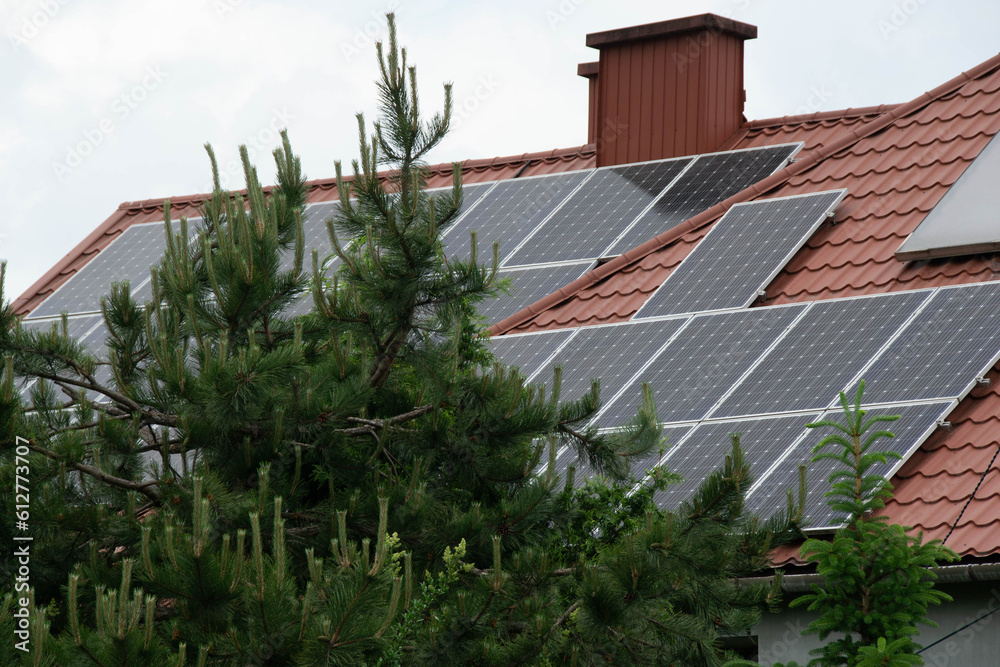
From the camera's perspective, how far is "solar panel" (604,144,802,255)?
14023 mm

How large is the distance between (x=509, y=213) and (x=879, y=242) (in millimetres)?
5059

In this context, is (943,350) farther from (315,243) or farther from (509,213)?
(315,243)

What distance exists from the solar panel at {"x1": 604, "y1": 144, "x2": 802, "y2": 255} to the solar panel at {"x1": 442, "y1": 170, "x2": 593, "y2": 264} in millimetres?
1365

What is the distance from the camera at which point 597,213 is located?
14.9m

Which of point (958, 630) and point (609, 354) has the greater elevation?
point (609, 354)

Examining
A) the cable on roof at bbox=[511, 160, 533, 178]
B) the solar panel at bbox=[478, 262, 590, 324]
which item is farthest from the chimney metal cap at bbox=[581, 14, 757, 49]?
the solar panel at bbox=[478, 262, 590, 324]

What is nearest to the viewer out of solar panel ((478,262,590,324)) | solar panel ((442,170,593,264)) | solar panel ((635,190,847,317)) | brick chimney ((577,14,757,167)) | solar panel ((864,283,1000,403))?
solar panel ((864,283,1000,403))

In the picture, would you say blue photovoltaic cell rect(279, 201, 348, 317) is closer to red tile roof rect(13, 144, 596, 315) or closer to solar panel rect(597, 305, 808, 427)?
red tile roof rect(13, 144, 596, 315)

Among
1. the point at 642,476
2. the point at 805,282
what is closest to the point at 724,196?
the point at 805,282

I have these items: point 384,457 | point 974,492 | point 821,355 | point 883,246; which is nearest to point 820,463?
point 974,492

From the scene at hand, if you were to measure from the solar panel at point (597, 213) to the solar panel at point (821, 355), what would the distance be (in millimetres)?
3779

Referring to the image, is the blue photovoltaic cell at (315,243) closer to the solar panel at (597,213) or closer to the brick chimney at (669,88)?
the solar panel at (597,213)

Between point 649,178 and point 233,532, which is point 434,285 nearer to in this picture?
point 233,532

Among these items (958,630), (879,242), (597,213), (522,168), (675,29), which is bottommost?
(958,630)
